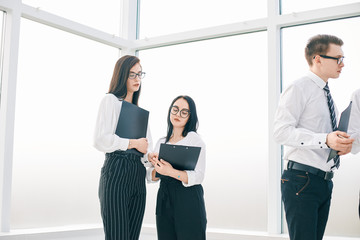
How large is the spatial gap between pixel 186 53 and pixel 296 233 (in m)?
2.47

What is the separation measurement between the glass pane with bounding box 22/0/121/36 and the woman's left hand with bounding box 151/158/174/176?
6.07 feet

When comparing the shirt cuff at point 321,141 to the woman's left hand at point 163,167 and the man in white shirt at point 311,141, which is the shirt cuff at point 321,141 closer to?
the man in white shirt at point 311,141

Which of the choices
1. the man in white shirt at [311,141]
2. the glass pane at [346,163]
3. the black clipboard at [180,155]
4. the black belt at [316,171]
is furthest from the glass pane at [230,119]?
the black belt at [316,171]

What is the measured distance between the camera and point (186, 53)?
408 centimetres

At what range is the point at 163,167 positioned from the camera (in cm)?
240

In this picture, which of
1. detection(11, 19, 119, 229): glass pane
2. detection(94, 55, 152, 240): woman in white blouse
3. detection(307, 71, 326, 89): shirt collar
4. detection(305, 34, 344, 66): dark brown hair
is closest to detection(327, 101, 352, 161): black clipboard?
detection(307, 71, 326, 89): shirt collar

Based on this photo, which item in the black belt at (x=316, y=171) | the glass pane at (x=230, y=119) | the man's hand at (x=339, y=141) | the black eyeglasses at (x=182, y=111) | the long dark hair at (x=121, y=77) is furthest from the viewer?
the glass pane at (x=230, y=119)

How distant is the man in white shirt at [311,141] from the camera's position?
195cm

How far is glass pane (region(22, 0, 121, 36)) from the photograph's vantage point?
3.62 metres

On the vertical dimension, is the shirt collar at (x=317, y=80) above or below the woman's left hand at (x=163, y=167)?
above

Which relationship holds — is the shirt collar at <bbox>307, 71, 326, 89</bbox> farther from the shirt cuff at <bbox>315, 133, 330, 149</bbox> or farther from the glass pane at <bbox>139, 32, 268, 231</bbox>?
the glass pane at <bbox>139, 32, 268, 231</bbox>

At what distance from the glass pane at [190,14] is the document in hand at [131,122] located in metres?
1.76

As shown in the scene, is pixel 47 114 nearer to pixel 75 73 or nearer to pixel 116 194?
pixel 75 73

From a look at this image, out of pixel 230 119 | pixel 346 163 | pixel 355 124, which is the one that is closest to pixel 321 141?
pixel 355 124
